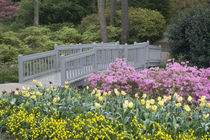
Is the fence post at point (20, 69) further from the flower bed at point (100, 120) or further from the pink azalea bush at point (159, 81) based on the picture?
the flower bed at point (100, 120)

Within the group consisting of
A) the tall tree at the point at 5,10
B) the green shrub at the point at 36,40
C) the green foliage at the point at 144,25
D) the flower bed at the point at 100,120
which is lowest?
the flower bed at the point at 100,120

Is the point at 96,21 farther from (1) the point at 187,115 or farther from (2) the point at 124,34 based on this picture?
(1) the point at 187,115

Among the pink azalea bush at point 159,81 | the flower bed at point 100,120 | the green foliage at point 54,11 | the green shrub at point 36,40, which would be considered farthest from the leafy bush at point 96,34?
the flower bed at point 100,120

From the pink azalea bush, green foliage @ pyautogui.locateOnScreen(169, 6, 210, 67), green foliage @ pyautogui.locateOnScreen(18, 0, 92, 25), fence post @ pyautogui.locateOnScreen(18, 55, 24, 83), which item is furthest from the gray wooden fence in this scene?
green foliage @ pyautogui.locateOnScreen(18, 0, 92, 25)

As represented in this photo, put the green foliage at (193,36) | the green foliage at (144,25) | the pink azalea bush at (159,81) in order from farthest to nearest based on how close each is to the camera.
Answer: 1. the green foliage at (144,25)
2. the green foliage at (193,36)
3. the pink azalea bush at (159,81)

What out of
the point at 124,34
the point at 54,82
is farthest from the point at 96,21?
the point at 54,82

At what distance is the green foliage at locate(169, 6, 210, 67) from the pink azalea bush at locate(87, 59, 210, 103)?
3.78 meters

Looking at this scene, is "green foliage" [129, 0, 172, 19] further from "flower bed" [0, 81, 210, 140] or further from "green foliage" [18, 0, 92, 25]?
"flower bed" [0, 81, 210, 140]

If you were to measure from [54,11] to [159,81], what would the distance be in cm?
1862

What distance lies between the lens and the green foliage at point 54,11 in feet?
76.1

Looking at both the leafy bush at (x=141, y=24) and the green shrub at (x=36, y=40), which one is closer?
the green shrub at (x=36, y=40)

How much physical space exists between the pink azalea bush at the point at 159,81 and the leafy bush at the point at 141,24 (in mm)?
10075

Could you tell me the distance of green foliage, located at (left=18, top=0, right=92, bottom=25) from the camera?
23.2 metres

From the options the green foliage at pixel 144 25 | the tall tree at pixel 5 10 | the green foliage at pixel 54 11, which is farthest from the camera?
the green foliage at pixel 54 11
